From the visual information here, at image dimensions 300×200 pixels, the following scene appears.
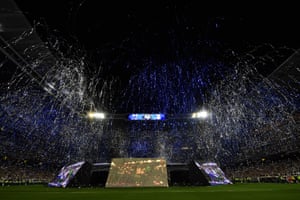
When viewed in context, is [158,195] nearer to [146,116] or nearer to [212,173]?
[212,173]

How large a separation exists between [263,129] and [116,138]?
27.2 meters

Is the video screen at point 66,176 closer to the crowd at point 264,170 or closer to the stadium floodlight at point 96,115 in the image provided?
the crowd at point 264,170

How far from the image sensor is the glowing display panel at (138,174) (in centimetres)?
1675

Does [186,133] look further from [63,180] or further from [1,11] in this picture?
[1,11]

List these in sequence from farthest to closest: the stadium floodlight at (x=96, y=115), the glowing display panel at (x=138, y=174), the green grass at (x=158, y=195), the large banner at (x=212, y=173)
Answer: the stadium floodlight at (x=96, y=115)
the large banner at (x=212, y=173)
the glowing display panel at (x=138, y=174)
the green grass at (x=158, y=195)

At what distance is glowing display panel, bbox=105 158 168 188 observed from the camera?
1675cm

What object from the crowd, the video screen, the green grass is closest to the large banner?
the green grass

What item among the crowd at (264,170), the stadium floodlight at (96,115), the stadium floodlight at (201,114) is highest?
the stadium floodlight at (201,114)

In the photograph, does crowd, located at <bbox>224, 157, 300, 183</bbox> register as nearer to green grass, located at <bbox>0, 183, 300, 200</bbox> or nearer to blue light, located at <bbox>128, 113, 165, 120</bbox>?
blue light, located at <bbox>128, 113, 165, 120</bbox>

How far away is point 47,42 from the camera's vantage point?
18.8 m

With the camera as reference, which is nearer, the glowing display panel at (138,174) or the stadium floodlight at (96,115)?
the glowing display panel at (138,174)

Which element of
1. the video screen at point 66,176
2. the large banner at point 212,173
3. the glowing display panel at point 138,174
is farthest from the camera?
the large banner at point 212,173

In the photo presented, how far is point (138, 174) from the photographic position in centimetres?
1702

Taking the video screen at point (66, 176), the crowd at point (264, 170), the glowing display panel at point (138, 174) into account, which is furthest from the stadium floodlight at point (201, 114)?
the video screen at point (66, 176)
